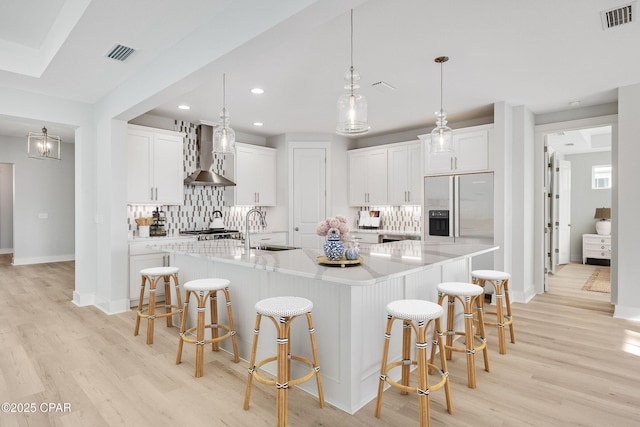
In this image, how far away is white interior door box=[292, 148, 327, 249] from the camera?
6402 millimetres

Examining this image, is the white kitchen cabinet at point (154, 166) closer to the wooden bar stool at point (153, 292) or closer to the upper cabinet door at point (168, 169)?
the upper cabinet door at point (168, 169)

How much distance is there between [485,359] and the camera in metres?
2.74

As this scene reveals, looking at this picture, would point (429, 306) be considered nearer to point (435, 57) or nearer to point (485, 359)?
point (485, 359)

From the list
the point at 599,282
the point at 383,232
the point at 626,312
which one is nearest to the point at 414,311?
the point at 626,312

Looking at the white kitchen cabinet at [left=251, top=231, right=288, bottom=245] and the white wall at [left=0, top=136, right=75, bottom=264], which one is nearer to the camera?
the white kitchen cabinet at [left=251, top=231, right=288, bottom=245]

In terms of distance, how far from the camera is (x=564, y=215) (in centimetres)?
809

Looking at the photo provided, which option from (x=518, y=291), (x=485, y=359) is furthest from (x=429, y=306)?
(x=518, y=291)

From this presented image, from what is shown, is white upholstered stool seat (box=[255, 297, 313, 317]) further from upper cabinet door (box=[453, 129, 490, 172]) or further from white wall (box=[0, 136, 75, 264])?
white wall (box=[0, 136, 75, 264])

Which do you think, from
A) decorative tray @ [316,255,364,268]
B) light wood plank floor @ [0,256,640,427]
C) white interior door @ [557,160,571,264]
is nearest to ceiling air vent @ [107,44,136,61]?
decorative tray @ [316,255,364,268]

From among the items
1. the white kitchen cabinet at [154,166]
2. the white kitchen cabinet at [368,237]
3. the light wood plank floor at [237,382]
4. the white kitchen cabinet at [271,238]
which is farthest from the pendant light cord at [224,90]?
the white kitchen cabinet at [368,237]

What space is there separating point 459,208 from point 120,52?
4483 millimetres

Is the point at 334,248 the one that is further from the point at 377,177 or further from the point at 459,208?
the point at 377,177

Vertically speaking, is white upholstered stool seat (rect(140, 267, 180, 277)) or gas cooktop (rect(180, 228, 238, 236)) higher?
gas cooktop (rect(180, 228, 238, 236))

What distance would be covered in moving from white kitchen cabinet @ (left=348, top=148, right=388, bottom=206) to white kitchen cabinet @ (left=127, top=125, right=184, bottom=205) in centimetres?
303
